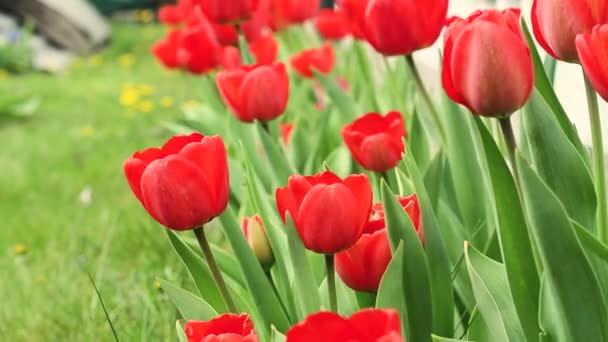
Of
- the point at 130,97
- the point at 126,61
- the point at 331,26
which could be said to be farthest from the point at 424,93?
the point at 126,61

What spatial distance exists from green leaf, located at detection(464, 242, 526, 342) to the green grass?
605 mm

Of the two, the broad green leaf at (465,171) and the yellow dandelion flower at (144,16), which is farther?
the yellow dandelion flower at (144,16)

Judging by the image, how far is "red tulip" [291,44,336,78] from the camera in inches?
95.7

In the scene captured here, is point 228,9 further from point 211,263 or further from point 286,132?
point 211,263

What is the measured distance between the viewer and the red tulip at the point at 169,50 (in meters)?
2.64

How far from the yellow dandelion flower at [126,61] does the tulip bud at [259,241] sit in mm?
5867

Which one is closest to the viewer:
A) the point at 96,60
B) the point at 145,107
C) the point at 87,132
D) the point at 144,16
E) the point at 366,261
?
the point at 366,261

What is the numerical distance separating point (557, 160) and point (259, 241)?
1.29ft

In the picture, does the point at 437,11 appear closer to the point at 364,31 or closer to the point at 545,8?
the point at 364,31

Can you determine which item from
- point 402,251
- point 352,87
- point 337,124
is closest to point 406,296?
point 402,251

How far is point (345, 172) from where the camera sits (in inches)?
72.8

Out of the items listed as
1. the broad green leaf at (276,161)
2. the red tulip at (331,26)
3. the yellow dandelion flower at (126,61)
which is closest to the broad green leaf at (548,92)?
the broad green leaf at (276,161)

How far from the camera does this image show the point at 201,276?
1170 millimetres

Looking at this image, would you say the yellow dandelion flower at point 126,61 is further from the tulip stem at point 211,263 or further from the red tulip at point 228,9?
the tulip stem at point 211,263
